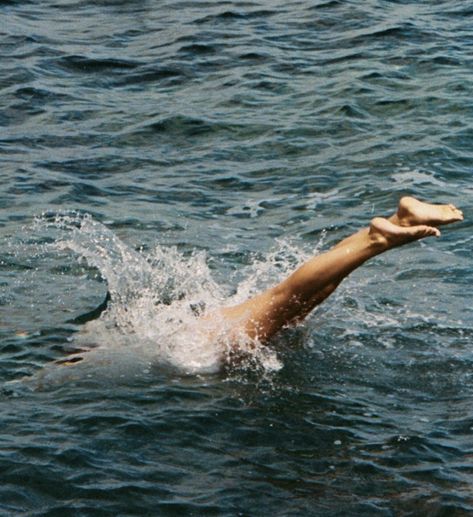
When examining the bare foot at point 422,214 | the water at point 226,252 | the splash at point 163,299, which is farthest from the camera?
the splash at point 163,299

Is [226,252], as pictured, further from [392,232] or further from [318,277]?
[392,232]

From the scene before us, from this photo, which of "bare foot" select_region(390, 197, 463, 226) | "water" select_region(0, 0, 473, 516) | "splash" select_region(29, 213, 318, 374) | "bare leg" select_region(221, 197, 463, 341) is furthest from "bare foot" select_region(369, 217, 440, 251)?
"splash" select_region(29, 213, 318, 374)

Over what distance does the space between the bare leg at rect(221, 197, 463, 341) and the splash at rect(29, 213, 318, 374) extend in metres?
0.39

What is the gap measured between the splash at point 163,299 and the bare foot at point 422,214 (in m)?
1.55

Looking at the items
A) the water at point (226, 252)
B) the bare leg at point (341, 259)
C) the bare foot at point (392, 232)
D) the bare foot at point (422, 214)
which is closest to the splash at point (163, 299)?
the water at point (226, 252)

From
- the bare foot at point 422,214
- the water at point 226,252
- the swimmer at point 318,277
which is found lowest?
the water at point 226,252

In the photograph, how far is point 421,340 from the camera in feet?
33.8

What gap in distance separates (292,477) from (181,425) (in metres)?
0.99

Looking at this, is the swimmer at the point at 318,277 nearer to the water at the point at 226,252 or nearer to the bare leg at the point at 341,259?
the bare leg at the point at 341,259

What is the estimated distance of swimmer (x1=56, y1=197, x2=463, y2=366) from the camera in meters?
8.68

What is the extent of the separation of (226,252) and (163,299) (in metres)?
1.84

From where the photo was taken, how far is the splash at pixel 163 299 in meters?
9.59

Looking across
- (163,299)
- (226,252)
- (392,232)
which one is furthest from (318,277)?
(226,252)

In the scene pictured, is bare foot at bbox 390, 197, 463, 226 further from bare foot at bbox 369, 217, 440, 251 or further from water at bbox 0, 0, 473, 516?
water at bbox 0, 0, 473, 516
